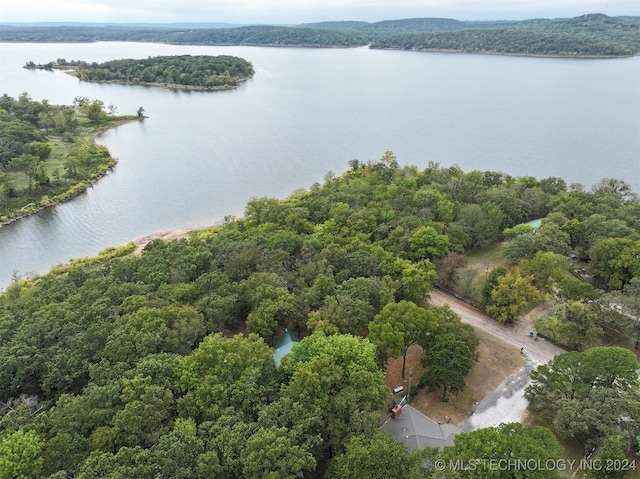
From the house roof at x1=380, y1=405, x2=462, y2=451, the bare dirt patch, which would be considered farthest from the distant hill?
the house roof at x1=380, y1=405, x2=462, y2=451

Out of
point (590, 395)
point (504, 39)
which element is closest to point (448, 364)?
Answer: point (590, 395)

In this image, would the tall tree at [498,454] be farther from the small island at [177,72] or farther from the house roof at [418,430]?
the small island at [177,72]

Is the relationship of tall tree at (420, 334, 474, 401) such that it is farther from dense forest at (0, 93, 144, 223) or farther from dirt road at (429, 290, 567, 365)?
dense forest at (0, 93, 144, 223)

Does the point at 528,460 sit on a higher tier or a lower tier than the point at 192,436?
higher

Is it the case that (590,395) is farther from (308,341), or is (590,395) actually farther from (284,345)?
(284,345)

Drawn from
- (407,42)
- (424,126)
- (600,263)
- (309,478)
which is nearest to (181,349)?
(309,478)

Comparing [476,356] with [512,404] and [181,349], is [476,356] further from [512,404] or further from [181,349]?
[181,349]
